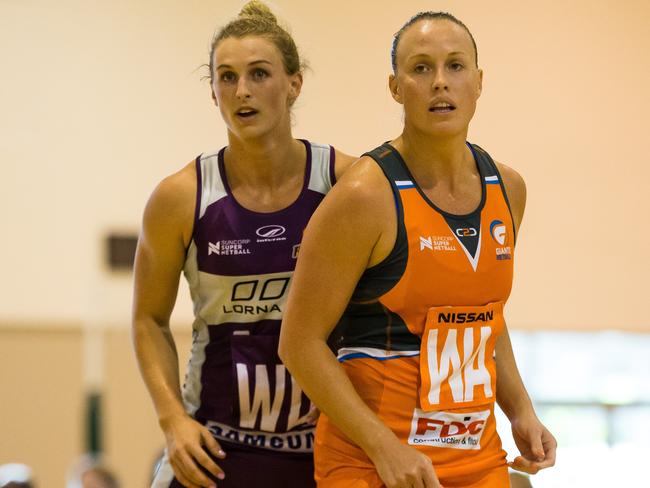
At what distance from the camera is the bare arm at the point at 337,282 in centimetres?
182

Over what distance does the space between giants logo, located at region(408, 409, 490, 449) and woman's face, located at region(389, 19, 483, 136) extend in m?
0.57

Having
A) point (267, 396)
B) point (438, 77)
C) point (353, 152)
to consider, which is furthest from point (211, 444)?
point (353, 152)

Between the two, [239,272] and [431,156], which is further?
[239,272]

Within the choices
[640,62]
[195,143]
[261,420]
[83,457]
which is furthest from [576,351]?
[261,420]

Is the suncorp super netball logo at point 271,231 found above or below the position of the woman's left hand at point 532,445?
above

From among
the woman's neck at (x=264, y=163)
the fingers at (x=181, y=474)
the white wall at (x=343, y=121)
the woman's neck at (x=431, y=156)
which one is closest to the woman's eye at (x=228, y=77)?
the woman's neck at (x=264, y=163)

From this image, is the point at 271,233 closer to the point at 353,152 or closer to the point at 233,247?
the point at 233,247

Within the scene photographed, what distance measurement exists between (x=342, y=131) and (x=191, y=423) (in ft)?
10.7

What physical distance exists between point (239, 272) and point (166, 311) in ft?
0.80

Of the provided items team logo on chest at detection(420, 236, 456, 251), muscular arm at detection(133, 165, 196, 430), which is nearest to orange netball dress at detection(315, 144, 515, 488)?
team logo on chest at detection(420, 236, 456, 251)

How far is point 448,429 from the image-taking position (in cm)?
191

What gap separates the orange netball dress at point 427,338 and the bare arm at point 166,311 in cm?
34

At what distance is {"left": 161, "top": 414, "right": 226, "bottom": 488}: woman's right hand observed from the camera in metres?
2.11

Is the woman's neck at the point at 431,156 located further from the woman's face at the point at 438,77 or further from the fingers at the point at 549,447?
the fingers at the point at 549,447
